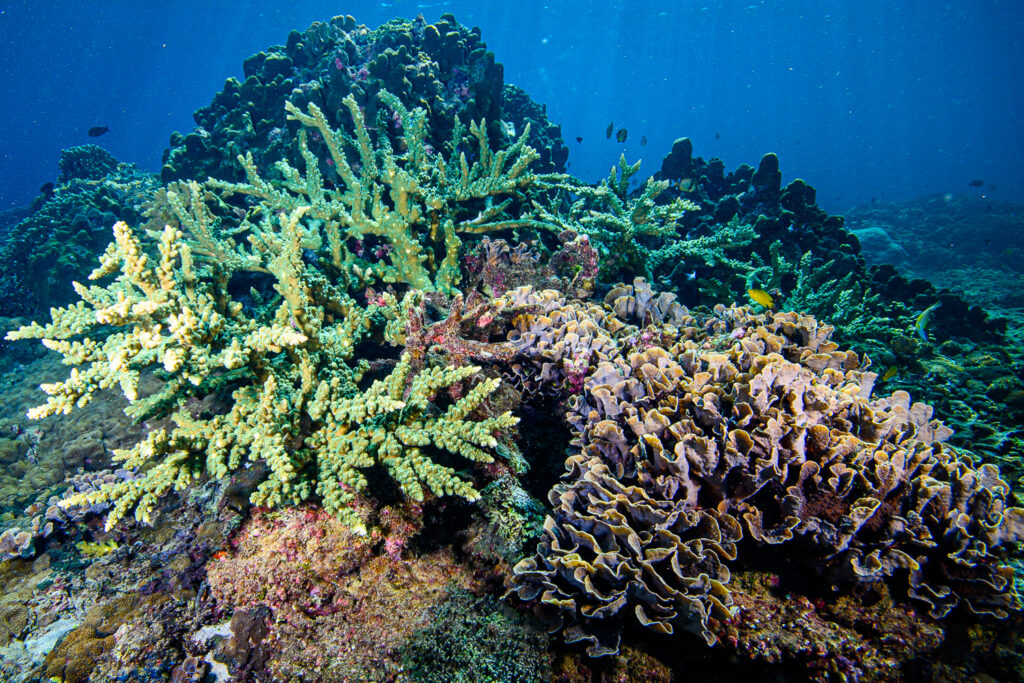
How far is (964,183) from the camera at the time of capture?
184 ft

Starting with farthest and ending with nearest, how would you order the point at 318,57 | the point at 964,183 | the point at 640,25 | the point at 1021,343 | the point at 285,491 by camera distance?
the point at 640,25 → the point at 964,183 → the point at 318,57 → the point at 1021,343 → the point at 285,491

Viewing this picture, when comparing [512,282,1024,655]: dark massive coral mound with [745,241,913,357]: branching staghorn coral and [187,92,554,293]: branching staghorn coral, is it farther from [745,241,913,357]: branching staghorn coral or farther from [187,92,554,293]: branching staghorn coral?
[745,241,913,357]: branching staghorn coral

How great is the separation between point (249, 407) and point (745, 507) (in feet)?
9.61

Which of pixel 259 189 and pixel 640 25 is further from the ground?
pixel 640 25

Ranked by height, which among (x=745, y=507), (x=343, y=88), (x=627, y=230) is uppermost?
(x=343, y=88)

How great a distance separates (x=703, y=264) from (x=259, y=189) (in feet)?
22.7

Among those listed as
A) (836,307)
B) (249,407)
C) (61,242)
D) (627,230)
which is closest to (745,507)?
(249,407)

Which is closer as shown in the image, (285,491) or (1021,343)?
(285,491)

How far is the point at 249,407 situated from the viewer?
2525 millimetres

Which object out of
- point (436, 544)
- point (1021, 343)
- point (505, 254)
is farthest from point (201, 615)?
point (1021, 343)

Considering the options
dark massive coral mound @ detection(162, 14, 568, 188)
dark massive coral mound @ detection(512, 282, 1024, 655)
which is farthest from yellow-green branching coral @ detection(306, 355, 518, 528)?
dark massive coral mound @ detection(162, 14, 568, 188)

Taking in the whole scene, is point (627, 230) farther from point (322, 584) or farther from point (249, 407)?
point (322, 584)

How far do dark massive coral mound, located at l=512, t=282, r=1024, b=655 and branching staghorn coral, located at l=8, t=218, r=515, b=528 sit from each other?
0.66 metres

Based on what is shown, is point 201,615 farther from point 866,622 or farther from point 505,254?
point 505,254
